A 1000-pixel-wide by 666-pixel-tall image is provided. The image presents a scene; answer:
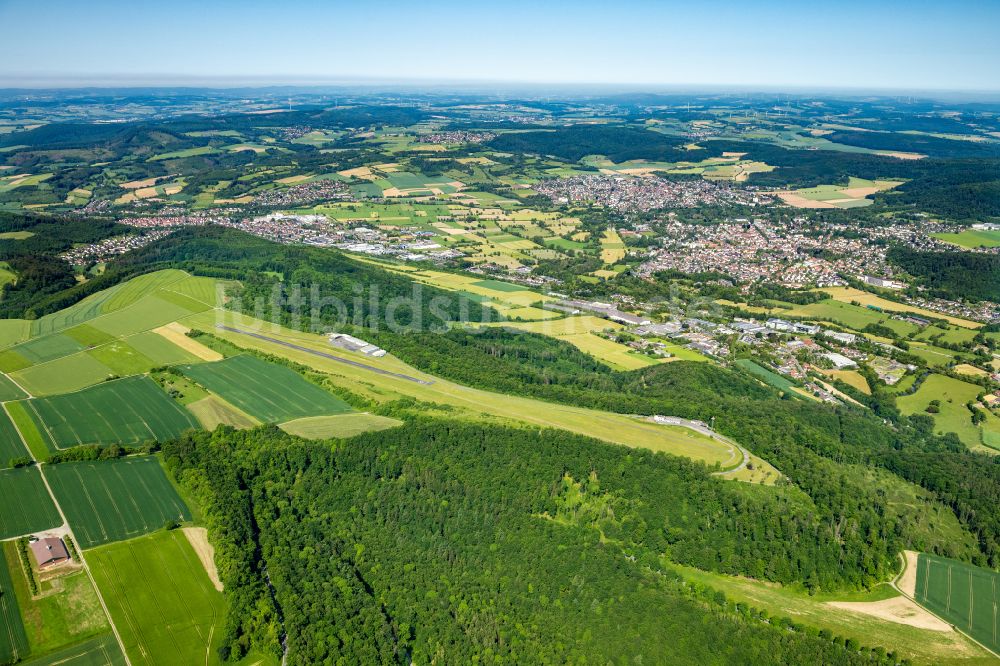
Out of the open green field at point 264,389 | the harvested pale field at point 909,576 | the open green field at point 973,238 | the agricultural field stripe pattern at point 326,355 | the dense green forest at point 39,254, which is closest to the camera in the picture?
the harvested pale field at point 909,576

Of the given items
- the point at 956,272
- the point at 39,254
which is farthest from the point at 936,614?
the point at 39,254

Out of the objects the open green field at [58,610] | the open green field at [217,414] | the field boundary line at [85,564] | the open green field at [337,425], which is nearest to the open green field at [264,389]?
the open green field at [217,414]

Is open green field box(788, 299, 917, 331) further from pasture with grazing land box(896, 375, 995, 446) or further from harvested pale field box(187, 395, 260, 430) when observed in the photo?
harvested pale field box(187, 395, 260, 430)

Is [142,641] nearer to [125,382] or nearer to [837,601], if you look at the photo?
[125,382]

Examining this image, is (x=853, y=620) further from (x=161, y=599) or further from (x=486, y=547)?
(x=161, y=599)

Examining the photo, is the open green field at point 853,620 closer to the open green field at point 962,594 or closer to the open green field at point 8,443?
the open green field at point 962,594
